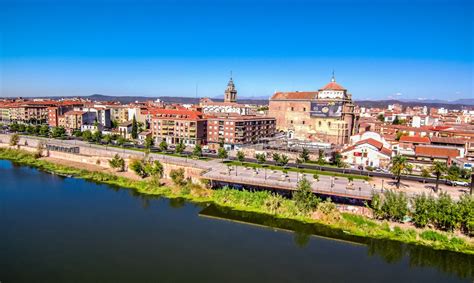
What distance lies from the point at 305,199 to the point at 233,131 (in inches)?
1097

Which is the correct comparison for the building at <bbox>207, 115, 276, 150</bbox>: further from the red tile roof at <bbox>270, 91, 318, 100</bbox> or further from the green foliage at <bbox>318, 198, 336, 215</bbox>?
the green foliage at <bbox>318, 198, 336, 215</bbox>

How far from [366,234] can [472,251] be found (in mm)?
6834

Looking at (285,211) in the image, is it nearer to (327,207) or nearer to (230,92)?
(327,207)

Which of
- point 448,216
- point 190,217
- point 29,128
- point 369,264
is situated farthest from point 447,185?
point 29,128

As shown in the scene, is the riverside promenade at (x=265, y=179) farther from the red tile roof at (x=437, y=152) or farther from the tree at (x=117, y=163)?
the red tile roof at (x=437, y=152)

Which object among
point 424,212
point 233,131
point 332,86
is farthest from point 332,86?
point 424,212

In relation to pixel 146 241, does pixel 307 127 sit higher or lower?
higher

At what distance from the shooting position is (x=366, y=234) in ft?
83.3

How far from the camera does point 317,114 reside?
6028cm

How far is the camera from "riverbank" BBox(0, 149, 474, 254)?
24094 mm

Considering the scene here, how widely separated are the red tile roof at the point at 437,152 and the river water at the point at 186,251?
22.6 m

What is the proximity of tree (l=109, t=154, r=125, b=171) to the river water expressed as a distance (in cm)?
1094

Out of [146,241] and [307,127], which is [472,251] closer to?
[146,241]

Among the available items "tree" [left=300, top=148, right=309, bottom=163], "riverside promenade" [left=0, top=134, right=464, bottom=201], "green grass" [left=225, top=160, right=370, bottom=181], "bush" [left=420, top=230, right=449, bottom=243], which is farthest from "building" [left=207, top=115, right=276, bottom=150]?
"bush" [left=420, top=230, right=449, bottom=243]
